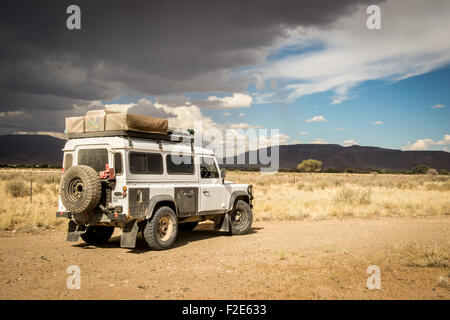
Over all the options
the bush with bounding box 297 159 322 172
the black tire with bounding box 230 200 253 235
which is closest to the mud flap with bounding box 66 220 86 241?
the black tire with bounding box 230 200 253 235

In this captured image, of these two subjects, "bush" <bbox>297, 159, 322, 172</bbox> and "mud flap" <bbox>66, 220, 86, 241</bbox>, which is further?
"bush" <bbox>297, 159, 322, 172</bbox>

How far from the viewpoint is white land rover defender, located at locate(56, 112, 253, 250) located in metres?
8.91

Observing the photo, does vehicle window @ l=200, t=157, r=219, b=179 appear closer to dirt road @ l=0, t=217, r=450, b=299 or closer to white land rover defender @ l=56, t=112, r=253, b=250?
white land rover defender @ l=56, t=112, r=253, b=250

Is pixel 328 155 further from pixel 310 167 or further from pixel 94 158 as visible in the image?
pixel 94 158

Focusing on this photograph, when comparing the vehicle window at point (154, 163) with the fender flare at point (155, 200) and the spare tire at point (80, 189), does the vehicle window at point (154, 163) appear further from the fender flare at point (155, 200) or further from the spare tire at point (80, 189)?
the spare tire at point (80, 189)

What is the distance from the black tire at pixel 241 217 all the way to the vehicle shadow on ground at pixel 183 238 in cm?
25

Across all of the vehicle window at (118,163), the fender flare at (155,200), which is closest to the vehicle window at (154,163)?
the fender flare at (155,200)

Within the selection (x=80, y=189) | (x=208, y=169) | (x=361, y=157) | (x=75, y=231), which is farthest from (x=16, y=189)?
(x=361, y=157)

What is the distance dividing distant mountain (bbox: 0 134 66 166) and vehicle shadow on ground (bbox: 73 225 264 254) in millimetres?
160819

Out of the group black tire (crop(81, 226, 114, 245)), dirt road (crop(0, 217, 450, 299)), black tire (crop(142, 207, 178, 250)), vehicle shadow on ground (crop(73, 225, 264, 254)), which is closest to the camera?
dirt road (crop(0, 217, 450, 299))

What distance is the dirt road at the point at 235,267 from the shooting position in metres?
6.24

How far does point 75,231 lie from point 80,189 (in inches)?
49.9

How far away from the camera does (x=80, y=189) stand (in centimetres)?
905
